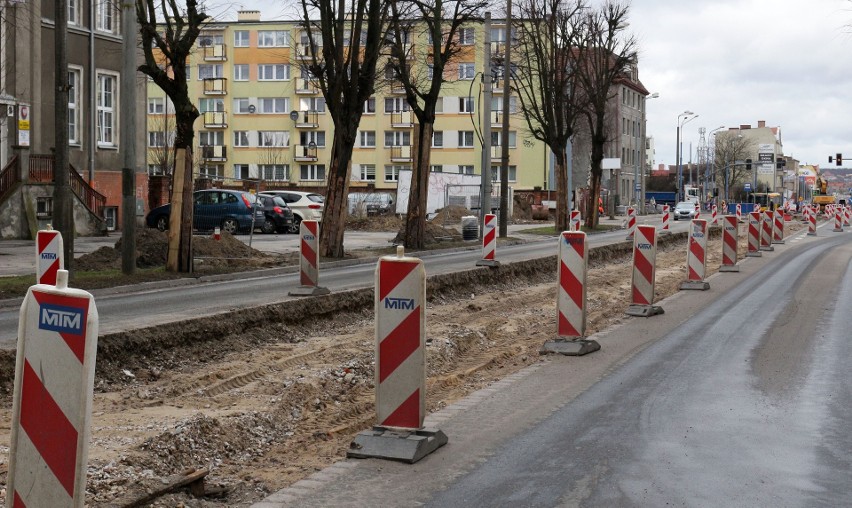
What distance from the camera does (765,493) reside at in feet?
19.9

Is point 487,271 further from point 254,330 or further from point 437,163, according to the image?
point 437,163

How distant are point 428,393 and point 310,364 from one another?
1.76m

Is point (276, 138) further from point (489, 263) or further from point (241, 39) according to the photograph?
point (489, 263)

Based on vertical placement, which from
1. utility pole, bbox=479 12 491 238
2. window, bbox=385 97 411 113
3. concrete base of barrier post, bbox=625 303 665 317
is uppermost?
window, bbox=385 97 411 113

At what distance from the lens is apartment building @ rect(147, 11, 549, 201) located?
267 ft

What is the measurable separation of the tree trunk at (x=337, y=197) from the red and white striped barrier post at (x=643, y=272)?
12.5 m

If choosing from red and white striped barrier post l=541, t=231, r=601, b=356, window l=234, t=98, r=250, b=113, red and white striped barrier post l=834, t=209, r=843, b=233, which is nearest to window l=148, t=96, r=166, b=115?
window l=234, t=98, r=250, b=113

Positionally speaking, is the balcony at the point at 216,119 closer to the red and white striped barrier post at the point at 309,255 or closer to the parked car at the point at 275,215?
the parked car at the point at 275,215

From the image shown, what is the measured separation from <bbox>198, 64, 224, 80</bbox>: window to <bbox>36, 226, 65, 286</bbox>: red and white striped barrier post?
7274 cm

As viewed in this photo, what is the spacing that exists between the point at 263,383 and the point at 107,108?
1216 inches

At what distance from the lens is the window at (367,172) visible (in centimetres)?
8312

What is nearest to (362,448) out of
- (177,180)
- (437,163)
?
(177,180)

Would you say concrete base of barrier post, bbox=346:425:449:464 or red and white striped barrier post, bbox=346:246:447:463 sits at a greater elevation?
red and white striped barrier post, bbox=346:246:447:463

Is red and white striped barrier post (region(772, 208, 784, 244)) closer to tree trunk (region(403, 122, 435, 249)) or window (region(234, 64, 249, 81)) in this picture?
tree trunk (region(403, 122, 435, 249))
